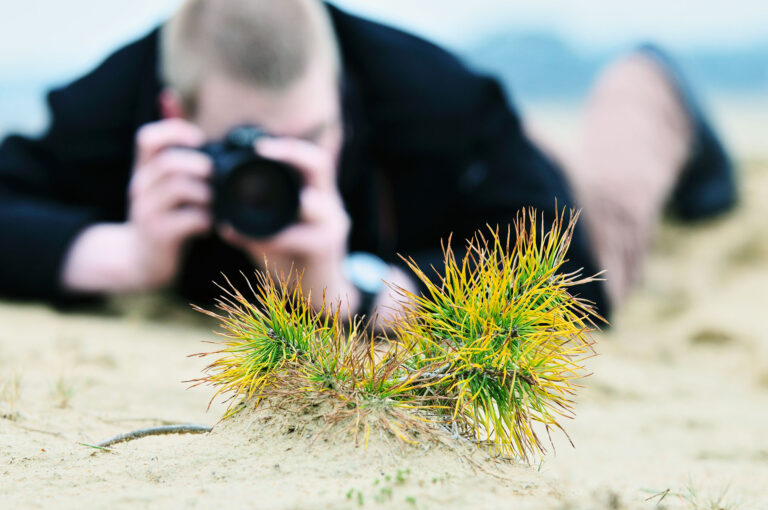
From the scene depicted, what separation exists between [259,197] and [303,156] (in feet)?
0.56

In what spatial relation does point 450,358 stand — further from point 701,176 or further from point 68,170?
point 701,176

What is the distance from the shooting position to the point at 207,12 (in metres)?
2.15

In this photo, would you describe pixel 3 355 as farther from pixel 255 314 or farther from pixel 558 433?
pixel 558 433

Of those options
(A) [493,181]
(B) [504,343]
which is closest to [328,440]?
(B) [504,343]

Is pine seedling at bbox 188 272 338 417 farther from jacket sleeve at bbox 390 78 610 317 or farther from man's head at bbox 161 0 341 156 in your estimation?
jacket sleeve at bbox 390 78 610 317

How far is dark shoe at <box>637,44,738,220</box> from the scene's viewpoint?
12.2 feet

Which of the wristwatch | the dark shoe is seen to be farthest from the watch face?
the dark shoe

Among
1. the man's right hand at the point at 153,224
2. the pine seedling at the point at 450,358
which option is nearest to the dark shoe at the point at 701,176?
the man's right hand at the point at 153,224

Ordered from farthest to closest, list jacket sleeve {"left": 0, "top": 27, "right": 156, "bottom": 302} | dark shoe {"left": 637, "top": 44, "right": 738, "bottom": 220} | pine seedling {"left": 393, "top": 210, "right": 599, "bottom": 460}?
dark shoe {"left": 637, "top": 44, "right": 738, "bottom": 220} → jacket sleeve {"left": 0, "top": 27, "right": 156, "bottom": 302} → pine seedling {"left": 393, "top": 210, "right": 599, "bottom": 460}

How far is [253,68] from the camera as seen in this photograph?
2.04 m

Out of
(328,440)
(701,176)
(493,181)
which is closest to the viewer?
(328,440)

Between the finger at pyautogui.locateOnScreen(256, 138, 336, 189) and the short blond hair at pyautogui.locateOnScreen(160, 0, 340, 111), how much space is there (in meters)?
0.20

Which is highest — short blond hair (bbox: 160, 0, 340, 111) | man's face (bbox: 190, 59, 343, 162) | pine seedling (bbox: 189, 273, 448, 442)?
short blond hair (bbox: 160, 0, 340, 111)

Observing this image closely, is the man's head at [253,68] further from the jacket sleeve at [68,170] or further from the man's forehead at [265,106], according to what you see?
the jacket sleeve at [68,170]
